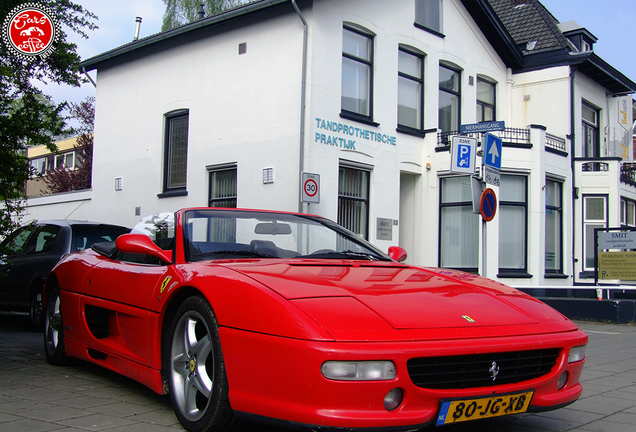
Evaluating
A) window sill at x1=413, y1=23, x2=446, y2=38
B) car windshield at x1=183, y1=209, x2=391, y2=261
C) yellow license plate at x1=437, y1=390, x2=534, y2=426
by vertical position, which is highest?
window sill at x1=413, y1=23, x2=446, y2=38

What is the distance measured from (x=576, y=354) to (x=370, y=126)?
11.5m

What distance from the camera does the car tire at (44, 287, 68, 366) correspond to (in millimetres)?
5438

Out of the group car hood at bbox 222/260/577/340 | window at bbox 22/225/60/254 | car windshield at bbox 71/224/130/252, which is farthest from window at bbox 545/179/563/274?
car hood at bbox 222/260/577/340

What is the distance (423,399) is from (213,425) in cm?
110

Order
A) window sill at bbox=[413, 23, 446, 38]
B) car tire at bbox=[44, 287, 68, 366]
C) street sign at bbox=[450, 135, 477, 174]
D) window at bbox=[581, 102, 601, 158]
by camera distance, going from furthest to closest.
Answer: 1. window at bbox=[581, 102, 601, 158]
2. window sill at bbox=[413, 23, 446, 38]
3. street sign at bbox=[450, 135, 477, 174]
4. car tire at bbox=[44, 287, 68, 366]

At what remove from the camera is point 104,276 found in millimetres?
4754

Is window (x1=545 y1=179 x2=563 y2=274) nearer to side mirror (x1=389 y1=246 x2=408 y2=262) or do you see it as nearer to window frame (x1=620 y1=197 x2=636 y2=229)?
window frame (x1=620 y1=197 x2=636 y2=229)

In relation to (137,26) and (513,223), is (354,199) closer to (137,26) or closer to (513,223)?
(513,223)

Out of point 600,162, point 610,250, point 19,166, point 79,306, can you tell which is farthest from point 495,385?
point 600,162

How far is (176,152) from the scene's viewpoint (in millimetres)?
16891

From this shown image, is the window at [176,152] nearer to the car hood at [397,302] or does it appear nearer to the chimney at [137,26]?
the chimney at [137,26]

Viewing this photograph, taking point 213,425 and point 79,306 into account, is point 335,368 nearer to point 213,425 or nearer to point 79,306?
point 213,425

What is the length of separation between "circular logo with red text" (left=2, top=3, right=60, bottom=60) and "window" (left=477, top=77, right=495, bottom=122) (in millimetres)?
13274

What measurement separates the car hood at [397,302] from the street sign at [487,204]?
494 cm
